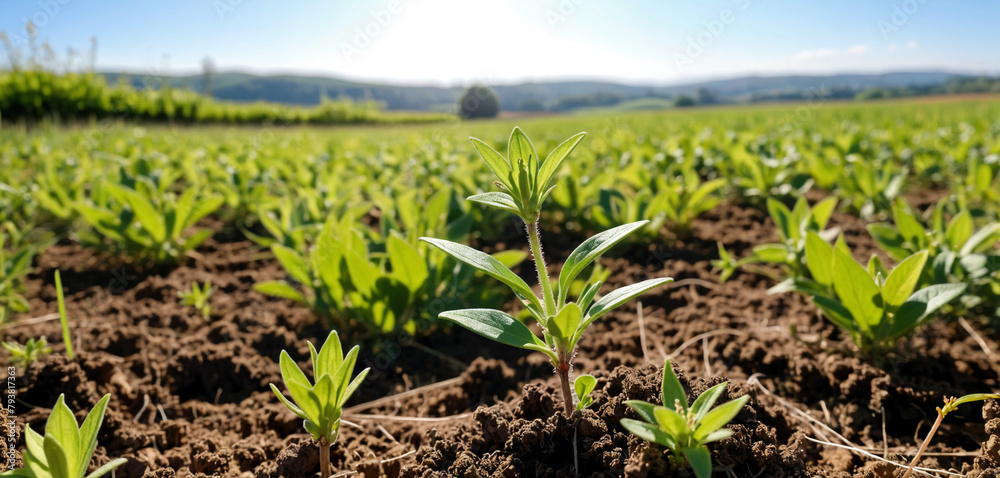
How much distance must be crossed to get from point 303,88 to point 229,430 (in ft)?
319

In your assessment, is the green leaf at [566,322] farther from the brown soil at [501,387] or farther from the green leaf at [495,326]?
the brown soil at [501,387]

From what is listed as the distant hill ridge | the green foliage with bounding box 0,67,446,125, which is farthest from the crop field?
the distant hill ridge

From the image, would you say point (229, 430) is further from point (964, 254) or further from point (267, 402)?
point (964, 254)

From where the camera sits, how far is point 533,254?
1.20 m

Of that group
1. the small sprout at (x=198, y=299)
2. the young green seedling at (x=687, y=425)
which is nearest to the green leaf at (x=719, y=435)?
the young green seedling at (x=687, y=425)

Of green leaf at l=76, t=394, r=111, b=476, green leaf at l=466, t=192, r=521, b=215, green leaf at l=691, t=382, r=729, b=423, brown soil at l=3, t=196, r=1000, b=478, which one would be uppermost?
green leaf at l=466, t=192, r=521, b=215

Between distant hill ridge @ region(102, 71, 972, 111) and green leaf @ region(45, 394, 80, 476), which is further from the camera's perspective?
distant hill ridge @ region(102, 71, 972, 111)

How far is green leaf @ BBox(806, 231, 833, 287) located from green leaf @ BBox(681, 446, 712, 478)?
1.25m

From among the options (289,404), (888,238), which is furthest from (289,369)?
(888,238)

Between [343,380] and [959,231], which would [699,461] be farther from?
[959,231]

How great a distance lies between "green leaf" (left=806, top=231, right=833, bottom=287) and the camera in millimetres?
1935

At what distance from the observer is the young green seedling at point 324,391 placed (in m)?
1.19

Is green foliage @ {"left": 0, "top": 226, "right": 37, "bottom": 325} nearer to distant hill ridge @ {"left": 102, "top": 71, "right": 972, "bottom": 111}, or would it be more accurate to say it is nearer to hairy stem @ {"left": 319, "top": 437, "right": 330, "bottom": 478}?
hairy stem @ {"left": 319, "top": 437, "right": 330, "bottom": 478}

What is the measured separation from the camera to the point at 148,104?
17141mm
